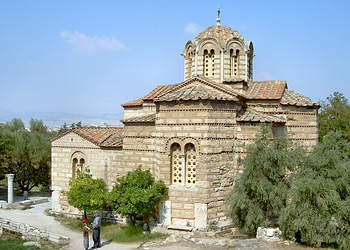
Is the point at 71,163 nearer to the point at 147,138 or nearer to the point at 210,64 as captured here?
the point at 147,138

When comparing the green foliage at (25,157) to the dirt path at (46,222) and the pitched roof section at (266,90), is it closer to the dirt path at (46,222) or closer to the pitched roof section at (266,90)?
the dirt path at (46,222)

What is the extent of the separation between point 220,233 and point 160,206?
2446 millimetres

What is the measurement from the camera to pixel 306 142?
14578mm

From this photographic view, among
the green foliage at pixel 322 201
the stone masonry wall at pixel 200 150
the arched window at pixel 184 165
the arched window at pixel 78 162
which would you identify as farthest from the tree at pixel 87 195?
the green foliage at pixel 322 201

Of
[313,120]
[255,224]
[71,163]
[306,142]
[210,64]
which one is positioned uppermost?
[210,64]

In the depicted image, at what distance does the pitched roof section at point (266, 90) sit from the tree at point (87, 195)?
24.4 ft

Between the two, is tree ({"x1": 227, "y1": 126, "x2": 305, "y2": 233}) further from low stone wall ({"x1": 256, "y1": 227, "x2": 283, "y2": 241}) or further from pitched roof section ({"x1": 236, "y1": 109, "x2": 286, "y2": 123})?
pitched roof section ({"x1": 236, "y1": 109, "x2": 286, "y2": 123})

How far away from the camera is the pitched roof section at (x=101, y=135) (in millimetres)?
15825

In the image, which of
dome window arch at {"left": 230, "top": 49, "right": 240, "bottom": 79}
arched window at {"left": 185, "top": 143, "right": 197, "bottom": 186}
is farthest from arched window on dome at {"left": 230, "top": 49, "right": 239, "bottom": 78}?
arched window at {"left": 185, "top": 143, "right": 197, "bottom": 186}

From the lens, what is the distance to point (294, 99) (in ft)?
47.9

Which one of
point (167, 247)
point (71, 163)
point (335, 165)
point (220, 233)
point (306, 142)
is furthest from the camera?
point (71, 163)

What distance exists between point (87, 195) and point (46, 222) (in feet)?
10.8

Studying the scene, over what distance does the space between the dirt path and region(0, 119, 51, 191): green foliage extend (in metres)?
3.20

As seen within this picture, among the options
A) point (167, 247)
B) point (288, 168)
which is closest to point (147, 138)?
point (167, 247)
